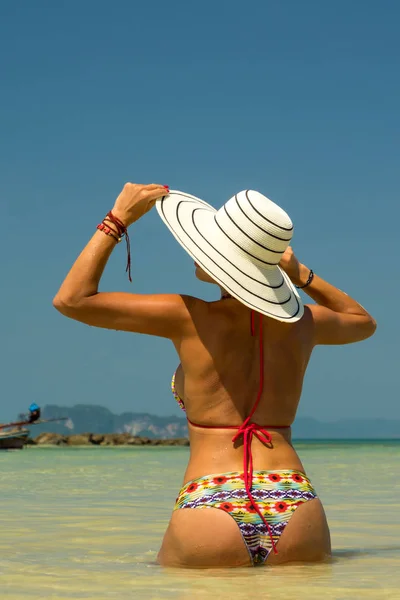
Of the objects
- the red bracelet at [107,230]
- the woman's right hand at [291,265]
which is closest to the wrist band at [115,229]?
the red bracelet at [107,230]

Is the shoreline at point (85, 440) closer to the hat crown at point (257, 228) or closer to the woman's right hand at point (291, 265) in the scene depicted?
the woman's right hand at point (291, 265)

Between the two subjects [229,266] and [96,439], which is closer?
[229,266]

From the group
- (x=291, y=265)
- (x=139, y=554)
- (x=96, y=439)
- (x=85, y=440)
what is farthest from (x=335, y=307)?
(x=96, y=439)

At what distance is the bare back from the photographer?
349cm

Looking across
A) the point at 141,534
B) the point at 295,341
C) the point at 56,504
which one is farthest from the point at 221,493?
the point at 56,504

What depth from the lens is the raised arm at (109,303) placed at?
342 cm

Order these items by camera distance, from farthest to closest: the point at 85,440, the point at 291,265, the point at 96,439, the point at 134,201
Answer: the point at 96,439 → the point at 85,440 → the point at 291,265 → the point at 134,201

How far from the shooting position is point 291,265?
390cm

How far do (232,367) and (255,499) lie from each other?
0.49 m

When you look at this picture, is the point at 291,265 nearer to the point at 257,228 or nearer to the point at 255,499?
the point at 257,228

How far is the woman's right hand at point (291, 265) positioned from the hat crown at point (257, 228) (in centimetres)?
34

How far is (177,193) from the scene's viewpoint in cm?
378

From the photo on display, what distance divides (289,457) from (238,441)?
0.71 feet

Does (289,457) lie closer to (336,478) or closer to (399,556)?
(399,556)
